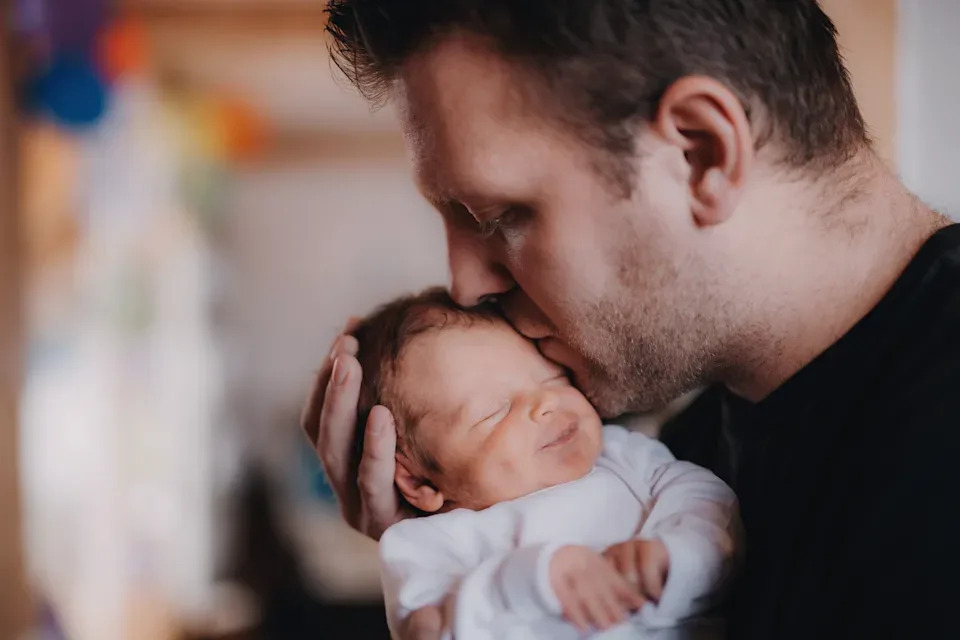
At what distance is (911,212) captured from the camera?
0.88m

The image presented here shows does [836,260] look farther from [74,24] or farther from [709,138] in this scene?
[74,24]

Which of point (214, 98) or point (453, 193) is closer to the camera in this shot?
point (453, 193)

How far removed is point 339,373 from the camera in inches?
39.2

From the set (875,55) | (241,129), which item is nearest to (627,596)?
(875,55)

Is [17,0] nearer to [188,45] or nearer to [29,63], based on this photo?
[29,63]

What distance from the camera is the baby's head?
0.89m

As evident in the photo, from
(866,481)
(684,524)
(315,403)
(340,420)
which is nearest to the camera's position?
(866,481)

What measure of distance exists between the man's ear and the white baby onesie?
0.24 meters

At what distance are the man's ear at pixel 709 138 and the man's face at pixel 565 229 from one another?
13 mm

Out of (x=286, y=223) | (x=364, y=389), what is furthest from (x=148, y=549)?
(x=364, y=389)

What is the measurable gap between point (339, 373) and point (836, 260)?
1.59ft

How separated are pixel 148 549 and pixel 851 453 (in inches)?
106

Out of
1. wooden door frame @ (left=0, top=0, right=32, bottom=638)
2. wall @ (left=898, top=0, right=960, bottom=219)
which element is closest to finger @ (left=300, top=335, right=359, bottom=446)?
wall @ (left=898, top=0, right=960, bottom=219)

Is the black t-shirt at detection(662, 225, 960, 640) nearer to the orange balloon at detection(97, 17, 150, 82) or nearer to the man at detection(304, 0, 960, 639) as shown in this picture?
the man at detection(304, 0, 960, 639)
